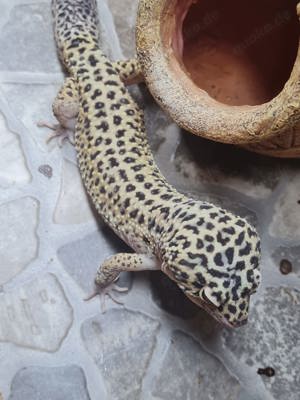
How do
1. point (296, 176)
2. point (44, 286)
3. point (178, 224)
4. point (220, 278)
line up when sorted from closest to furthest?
point (220, 278)
point (178, 224)
point (44, 286)
point (296, 176)

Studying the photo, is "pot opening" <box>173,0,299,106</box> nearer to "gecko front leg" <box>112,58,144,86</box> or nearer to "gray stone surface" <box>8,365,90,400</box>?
"gecko front leg" <box>112,58,144,86</box>

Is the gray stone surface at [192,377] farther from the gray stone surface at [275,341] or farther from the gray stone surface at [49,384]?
the gray stone surface at [49,384]

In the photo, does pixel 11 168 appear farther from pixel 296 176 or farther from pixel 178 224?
pixel 296 176

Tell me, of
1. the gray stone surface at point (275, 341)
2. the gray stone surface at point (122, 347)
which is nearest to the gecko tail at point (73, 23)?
the gray stone surface at point (122, 347)

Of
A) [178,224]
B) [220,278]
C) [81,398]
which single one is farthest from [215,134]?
[81,398]

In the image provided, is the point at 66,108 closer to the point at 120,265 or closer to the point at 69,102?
the point at 69,102

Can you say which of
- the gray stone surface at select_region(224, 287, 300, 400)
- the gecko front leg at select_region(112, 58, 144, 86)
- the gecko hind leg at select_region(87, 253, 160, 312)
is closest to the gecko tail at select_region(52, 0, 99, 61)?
the gecko front leg at select_region(112, 58, 144, 86)
